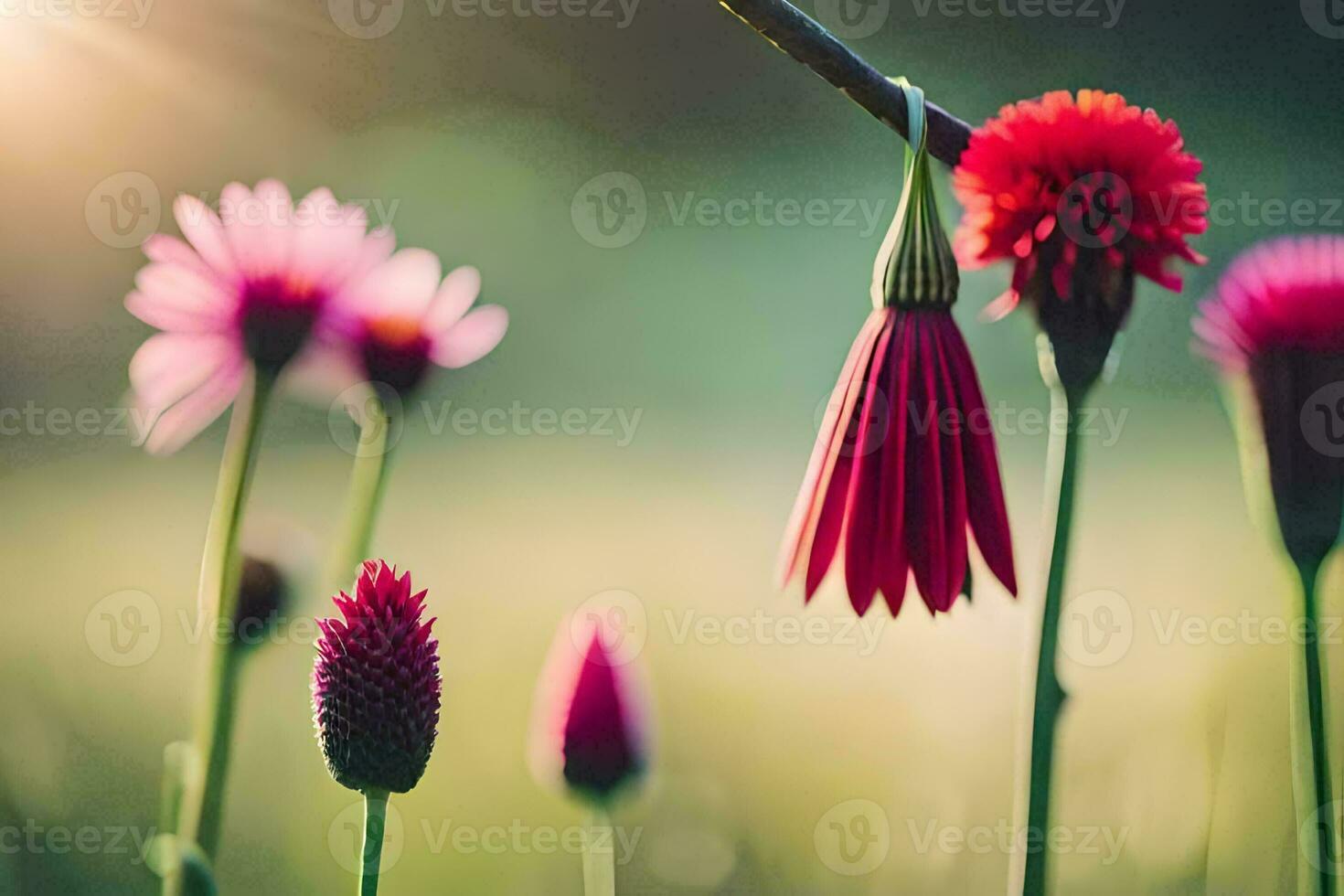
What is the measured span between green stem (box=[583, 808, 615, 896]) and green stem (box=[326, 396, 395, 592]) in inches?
16.6

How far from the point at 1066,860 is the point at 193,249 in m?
1.30

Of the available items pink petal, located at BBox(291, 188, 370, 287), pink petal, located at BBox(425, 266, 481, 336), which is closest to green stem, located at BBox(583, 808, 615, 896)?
pink petal, located at BBox(425, 266, 481, 336)

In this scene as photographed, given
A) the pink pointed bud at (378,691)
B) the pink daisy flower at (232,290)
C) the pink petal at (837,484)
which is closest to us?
the pink pointed bud at (378,691)

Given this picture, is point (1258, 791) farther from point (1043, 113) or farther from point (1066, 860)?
point (1043, 113)

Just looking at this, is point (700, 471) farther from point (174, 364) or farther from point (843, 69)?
point (174, 364)

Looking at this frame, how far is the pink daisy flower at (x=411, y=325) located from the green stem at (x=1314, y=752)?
105 cm

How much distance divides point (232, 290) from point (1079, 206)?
0.99 metres

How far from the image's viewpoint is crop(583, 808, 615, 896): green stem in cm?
134

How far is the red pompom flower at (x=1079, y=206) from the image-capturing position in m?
1.22

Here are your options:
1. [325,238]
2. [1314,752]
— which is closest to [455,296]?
[325,238]

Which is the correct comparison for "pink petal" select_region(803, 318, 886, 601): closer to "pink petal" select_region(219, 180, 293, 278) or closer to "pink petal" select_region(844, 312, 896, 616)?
"pink petal" select_region(844, 312, 896, 616)

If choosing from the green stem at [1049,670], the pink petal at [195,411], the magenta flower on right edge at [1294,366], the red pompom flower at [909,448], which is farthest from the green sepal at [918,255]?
the pink petal at [195,411]

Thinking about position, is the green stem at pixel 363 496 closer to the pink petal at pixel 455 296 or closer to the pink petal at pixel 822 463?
the pink petal at pixel 455 296

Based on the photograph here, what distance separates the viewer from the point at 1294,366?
1.34 m
